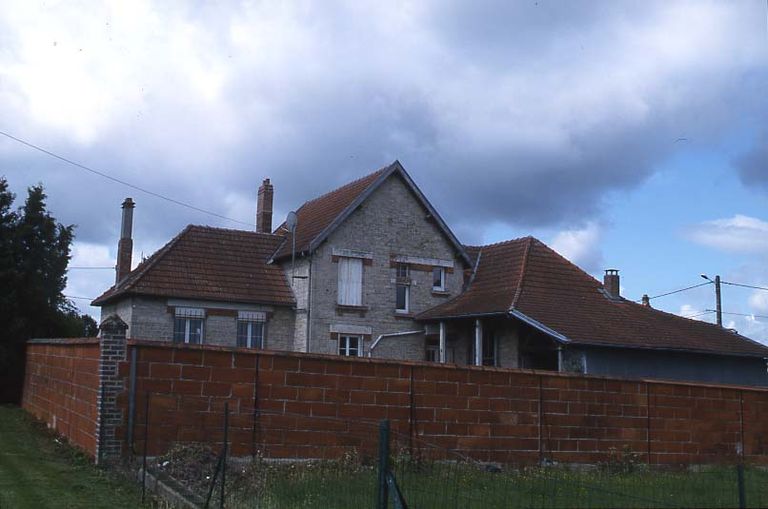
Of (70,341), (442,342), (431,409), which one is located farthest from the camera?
(442,342)

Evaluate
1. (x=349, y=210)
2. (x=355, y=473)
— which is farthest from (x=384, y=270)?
(x=355, y=473)

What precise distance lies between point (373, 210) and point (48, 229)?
1113cm

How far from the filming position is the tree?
1095 inches

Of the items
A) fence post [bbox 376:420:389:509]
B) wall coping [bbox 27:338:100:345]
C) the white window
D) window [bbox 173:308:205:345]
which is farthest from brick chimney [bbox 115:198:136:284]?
fence post [bbox 376:420:389:509]

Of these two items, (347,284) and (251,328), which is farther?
(347,284)

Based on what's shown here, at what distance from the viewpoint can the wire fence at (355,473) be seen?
8781 mm

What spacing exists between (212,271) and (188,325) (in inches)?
88.1

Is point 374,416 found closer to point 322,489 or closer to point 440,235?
point 322,489

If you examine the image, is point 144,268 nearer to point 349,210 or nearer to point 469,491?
point 349,210

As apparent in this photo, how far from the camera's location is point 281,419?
51.5 feet

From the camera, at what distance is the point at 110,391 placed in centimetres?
1473

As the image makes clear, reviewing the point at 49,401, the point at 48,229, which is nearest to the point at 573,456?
the point at 49,401

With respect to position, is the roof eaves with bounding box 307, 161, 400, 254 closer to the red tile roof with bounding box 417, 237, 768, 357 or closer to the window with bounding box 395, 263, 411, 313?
the window with bounding box 395, 263, 411, 313

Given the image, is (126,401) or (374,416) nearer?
(126,401)
